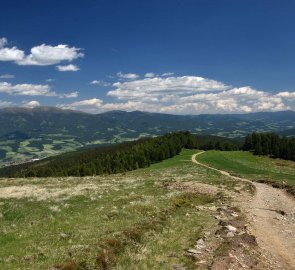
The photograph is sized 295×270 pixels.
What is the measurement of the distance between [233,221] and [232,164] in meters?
60.8

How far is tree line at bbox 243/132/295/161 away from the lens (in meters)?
108

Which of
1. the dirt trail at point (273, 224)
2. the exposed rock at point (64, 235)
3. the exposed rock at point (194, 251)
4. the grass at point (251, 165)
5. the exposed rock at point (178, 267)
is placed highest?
the exposed rock at point (64, 235)

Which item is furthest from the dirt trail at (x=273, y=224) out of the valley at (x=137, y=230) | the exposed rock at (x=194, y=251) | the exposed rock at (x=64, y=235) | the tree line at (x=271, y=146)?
the tree line at (x=271, y=146)

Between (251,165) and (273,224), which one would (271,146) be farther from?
(273,224)

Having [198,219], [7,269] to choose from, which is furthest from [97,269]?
[198,219]

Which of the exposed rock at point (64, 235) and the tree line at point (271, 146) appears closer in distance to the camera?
the exposed rock at point (64, 235)

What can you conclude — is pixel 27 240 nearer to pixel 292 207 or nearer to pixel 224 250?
pixel 224 250

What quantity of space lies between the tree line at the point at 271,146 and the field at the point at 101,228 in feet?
248

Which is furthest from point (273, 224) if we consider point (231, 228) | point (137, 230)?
point (137, 230)

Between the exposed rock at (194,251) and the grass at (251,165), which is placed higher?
the exposed rock at (194,251)

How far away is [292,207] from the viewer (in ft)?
117

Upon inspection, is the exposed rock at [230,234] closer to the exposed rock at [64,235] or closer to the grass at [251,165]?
the exposed rock at [64,235]

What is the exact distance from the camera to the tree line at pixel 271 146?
10788 cm

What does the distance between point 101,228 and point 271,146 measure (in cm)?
10099
